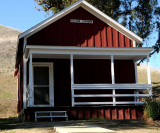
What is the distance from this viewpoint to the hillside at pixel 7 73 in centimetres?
2597

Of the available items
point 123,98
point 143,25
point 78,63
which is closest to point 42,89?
point 78,63

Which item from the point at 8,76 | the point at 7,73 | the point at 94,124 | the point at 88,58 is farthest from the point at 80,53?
the point at 7,73

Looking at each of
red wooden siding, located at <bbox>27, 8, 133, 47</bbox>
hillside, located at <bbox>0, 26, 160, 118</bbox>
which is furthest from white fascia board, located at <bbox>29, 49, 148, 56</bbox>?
hillside, located at <bbox>0, 26, 160, 118</bbox>

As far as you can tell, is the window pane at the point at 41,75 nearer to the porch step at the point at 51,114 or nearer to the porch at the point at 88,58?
the porch at the point at 88,58

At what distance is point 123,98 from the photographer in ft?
57.3

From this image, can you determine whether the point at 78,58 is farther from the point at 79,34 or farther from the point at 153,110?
the point at 153,110

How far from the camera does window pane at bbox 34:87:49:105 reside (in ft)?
54.1

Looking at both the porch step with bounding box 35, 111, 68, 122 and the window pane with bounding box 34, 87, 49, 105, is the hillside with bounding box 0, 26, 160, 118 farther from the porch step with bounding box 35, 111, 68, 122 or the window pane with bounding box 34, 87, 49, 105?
the porch step with bounding box 35, 111, 68, 122

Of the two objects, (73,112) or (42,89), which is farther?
(42,89)

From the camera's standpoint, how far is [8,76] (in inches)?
1692

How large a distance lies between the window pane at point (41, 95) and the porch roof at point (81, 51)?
71.7 inches

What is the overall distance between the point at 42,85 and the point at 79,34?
11.2 ft

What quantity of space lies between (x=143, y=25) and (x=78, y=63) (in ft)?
42.6

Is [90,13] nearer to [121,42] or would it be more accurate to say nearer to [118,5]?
[121,42]
